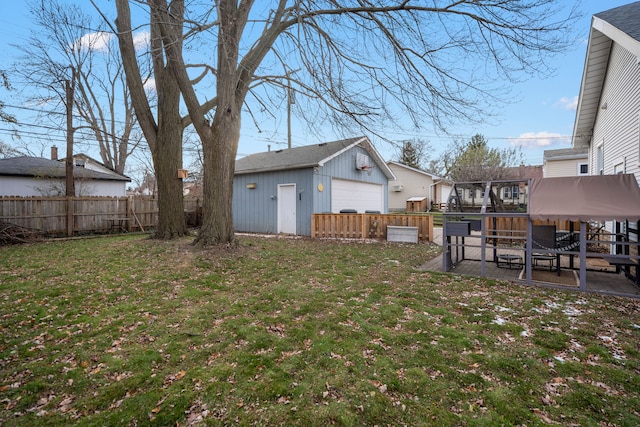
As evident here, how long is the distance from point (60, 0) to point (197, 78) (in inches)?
197

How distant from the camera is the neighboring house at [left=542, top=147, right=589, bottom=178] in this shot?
18781 mm

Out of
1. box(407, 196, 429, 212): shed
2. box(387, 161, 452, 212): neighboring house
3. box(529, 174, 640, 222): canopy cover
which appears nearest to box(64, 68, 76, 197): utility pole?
box(529, 174, 640, 222): canopy cover

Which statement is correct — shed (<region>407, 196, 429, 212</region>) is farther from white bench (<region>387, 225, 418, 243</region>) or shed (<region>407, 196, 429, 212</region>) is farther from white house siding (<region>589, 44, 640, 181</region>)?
white house siding (<region>589, 44, 640, 181</region>)

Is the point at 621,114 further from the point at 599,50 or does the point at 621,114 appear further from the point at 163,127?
the point at 163,127

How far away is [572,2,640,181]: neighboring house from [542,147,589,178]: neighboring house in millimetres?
10644

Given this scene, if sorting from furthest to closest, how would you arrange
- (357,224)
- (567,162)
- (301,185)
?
(567,162), (301,185), (357,224)

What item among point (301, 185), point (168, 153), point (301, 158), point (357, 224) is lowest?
point (357, 224)

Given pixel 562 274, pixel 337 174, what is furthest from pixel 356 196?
pixel 562 274

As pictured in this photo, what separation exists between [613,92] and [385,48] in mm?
5881

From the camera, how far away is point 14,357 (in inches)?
114

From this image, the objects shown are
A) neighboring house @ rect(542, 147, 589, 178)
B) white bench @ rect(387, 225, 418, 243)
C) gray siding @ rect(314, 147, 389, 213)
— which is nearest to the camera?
white bench @ rect(387, 225, 418, 243)

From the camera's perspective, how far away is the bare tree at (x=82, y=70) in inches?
434

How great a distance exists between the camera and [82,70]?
58.5 feet

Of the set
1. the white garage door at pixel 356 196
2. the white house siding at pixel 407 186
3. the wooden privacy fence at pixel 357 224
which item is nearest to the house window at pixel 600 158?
the wooden privacy fence at pixel 357 224
